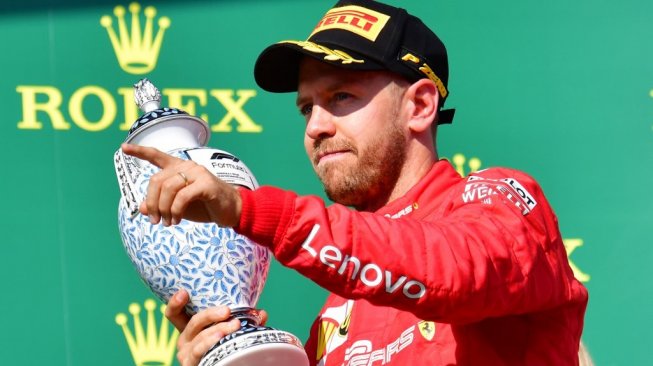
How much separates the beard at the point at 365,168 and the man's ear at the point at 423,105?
0.13ft

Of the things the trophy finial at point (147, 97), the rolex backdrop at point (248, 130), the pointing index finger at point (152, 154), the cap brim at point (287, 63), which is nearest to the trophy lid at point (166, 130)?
the trophy finial at point (147, 97)

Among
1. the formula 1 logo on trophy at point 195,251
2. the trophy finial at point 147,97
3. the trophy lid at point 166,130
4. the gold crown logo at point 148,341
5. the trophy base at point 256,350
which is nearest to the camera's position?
the trophy base at point 256,350

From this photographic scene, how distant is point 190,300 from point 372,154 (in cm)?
38

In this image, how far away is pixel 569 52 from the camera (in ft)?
10.3

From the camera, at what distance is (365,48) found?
6.91 feet

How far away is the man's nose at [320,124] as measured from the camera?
6.93 feet

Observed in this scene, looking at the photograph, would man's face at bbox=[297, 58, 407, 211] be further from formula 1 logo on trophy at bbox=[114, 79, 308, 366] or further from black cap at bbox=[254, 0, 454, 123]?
formula 1 logo on trophy at bbox=[114, 79, 308, 366]

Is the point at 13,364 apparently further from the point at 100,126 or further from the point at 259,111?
the point at 259,111

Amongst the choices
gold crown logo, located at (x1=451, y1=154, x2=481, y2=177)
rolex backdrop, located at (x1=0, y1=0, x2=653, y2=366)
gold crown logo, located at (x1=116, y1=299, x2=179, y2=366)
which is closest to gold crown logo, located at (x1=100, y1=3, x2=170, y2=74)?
rolex backdrop, located at (x1=0, y1=0, x2=653, y2=366)

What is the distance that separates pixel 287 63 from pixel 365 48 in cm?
19

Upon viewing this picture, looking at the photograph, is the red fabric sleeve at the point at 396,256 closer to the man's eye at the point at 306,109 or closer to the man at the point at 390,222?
the man at the point at 390,222

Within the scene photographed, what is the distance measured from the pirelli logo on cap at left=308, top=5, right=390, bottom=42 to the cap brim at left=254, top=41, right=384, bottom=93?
5 centimetres

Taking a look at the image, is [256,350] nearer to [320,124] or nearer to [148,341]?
[320,124]

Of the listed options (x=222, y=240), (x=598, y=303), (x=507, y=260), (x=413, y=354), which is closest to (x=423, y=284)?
(x=507, y=260)
